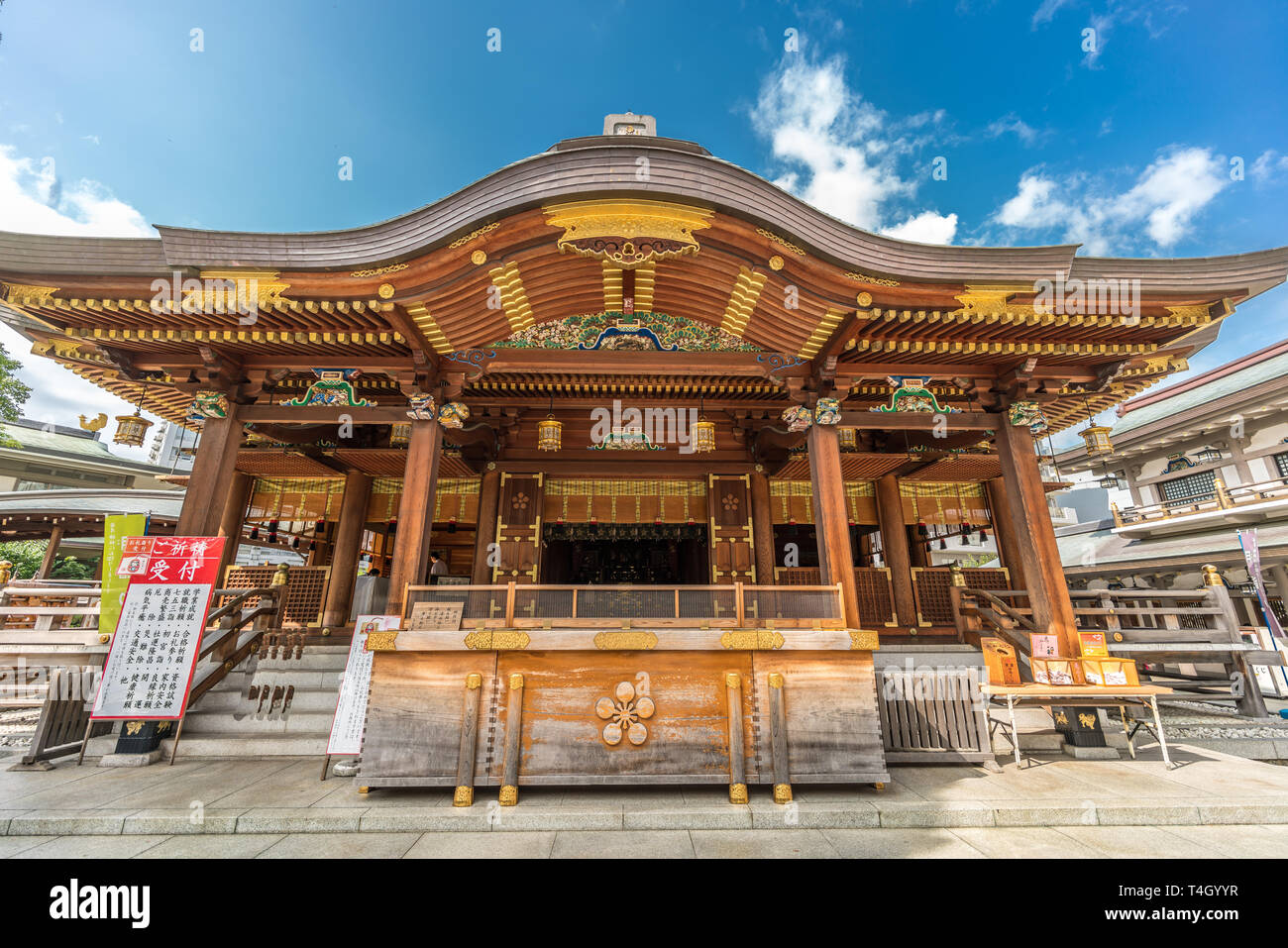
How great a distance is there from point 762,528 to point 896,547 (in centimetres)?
325

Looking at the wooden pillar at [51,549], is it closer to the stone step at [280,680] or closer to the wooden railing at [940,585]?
the stone step at [280,680]

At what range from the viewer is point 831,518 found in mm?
7262

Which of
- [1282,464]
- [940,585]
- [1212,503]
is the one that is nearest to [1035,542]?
[940,585]

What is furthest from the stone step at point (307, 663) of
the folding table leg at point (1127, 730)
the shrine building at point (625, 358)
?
the folding table leg at point (1127, 730)

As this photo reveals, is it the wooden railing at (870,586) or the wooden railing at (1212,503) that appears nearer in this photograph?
the wooden railing at (870,586)

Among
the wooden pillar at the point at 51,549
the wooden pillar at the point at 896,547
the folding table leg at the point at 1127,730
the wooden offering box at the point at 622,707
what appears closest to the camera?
the wooden offering box at the point at 622,707

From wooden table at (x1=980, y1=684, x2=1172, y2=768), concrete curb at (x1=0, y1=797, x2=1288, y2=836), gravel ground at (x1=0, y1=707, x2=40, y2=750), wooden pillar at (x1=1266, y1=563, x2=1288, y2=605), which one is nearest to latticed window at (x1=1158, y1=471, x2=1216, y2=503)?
wooden pillar at (x1=1266, y1=563, x2=1288, y2=605)

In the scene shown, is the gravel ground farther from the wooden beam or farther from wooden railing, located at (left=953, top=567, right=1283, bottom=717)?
wooden railing, located at (left=953, top=567, right=1283, bottom=717)

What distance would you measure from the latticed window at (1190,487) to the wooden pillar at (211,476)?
2733 cm

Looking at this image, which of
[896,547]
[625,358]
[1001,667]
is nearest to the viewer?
[1001,667]

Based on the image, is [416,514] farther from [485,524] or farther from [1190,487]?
[1190,487]

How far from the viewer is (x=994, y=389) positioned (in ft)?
27.4

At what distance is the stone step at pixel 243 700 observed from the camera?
6.82 metres

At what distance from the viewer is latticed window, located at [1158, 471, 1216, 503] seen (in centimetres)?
1839
